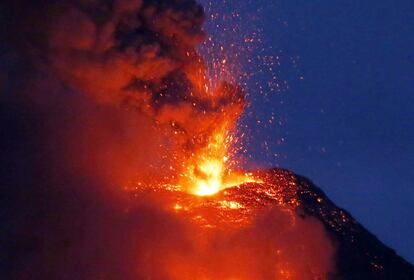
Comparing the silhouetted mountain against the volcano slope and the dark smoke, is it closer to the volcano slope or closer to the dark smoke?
the volcano slope

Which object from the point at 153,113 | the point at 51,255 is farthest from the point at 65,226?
the point at 153,113

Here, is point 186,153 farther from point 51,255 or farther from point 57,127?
point 51,255

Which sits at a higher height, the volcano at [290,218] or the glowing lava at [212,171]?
the glowing lava at [212,171]

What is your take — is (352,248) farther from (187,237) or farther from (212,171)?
(212,171)

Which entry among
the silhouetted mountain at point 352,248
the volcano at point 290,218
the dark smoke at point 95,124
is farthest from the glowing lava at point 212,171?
the silhouetted mountain at point 352,248

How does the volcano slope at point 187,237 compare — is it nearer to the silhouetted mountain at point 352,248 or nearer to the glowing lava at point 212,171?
the silhouetted mountain at point 352,248

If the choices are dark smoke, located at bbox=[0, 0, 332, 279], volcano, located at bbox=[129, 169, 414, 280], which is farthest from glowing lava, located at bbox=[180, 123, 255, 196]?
volcano, located at bbox=[129, 169, 414, 280]
